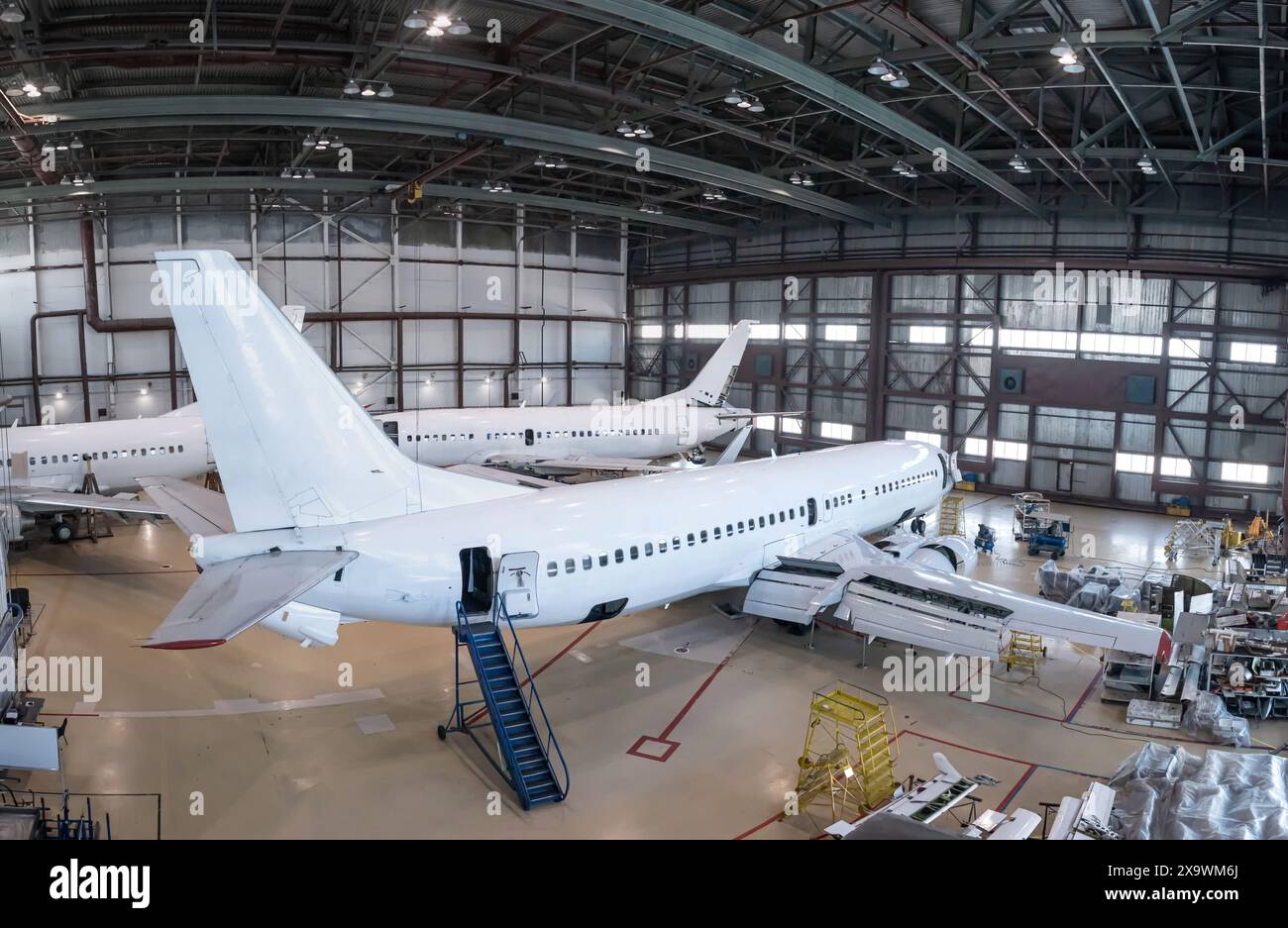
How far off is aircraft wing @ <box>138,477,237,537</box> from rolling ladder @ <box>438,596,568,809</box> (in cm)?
490

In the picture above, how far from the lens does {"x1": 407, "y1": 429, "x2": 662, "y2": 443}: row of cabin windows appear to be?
36.0 metres

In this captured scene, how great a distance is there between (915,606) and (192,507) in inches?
567

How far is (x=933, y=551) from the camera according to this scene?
75.0ft

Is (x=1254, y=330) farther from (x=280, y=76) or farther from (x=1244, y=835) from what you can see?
(x=280, y=76)

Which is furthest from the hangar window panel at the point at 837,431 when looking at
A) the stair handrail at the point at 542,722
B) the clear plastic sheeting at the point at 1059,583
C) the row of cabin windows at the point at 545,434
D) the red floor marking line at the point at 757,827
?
the red floor marking line at the point at 757,827

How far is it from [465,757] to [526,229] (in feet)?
129

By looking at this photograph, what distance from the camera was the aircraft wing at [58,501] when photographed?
23.2 m

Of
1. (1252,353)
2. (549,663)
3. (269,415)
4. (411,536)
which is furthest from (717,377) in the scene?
(269,415)

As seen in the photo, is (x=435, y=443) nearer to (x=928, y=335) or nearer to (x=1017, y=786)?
(x=928, y=335)

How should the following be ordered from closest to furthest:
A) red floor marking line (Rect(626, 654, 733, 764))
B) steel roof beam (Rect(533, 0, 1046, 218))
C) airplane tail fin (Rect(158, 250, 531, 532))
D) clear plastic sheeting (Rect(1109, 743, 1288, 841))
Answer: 1. clear plastic sheeting (Rect(1109, 743, 1288, 841))
2. airplane tail fin (Rect(158, 250, 531, 532))
3. red floor marking line (Rect(626, 654, 733, 764))
4. steel roof beam (Rect(533, 0, 1046, 218))

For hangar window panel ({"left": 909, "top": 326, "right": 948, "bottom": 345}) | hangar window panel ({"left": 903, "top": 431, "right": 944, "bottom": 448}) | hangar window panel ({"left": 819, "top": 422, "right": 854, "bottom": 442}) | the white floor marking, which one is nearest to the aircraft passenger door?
the white floor marking

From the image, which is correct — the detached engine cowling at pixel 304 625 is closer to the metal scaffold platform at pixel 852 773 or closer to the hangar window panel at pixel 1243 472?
the metal scaffold platform at pixel 852 773

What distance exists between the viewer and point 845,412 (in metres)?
45.5

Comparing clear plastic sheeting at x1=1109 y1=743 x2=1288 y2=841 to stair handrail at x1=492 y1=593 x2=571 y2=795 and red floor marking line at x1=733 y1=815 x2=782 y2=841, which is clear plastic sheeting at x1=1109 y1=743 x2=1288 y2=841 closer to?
red floor marking line at x1=733 y1=815 x2=782 y2=841
